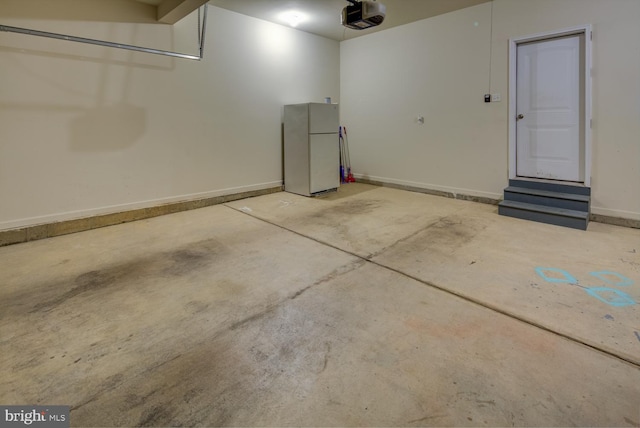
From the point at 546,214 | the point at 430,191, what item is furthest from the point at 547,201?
the point at 430,191

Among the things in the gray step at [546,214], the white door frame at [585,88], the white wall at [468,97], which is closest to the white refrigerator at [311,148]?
the white wall at [468,97]

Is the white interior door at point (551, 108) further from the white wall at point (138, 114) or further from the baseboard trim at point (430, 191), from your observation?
Result: the white wall at point (138, 114)

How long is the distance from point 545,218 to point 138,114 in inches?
214

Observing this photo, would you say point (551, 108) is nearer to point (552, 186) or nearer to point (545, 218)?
point (552, 186)

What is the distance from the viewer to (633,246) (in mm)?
3406

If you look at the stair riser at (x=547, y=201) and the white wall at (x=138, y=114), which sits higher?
the white wall at (x=138, y=114)

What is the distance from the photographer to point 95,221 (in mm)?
4207

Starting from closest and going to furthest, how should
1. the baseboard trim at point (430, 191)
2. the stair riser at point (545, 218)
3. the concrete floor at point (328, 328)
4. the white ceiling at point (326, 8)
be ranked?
the concrete floor at point (328, 328) → the stair riser at point (545, 218) → the white ceiling at point (326, 8) → the baseboard trim at point (430, 191)

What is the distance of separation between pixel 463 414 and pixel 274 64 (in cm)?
581

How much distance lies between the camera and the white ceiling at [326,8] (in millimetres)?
4797

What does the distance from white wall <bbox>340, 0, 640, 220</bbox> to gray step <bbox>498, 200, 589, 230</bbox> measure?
0.56m

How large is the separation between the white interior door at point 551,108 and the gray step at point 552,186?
20 cm

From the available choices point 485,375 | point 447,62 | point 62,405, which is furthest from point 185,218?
point 447,62

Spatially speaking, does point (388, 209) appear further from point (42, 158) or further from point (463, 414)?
point (42, 158)
